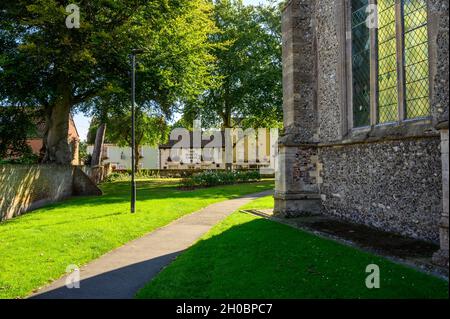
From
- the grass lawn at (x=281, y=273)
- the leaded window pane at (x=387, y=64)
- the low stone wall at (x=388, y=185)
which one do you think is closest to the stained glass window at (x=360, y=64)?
the leaded window pane at (x=387, y=64)

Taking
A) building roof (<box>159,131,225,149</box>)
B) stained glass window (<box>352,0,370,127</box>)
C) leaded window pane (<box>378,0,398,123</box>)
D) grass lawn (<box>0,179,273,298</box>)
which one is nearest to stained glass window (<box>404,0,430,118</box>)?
leaded window pane (<box>378,0,398,123</box>)

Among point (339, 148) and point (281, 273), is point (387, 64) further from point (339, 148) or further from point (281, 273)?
point (281, 273)

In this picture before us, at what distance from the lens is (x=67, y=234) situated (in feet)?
37.4

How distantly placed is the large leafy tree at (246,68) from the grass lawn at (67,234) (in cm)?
1663

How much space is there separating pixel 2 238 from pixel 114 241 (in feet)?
11.6

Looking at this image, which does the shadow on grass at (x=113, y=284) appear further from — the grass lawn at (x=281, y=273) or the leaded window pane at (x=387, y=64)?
the leaded window pane at (x=387, y=64)

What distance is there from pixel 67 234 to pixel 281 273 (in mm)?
7126

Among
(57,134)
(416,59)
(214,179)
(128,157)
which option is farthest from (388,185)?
(128,157)

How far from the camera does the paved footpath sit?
6.44 meters

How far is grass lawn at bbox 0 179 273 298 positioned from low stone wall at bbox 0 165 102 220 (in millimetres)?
1119

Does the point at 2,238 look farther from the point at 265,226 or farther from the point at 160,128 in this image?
the point at 160,128

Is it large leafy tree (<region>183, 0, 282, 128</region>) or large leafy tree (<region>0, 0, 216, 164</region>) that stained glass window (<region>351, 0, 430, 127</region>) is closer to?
large leafy tree (<region>0, 0, 216, 164</region>)

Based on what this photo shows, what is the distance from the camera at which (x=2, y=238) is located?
37.2 ft

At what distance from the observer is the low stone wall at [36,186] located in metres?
16.0
